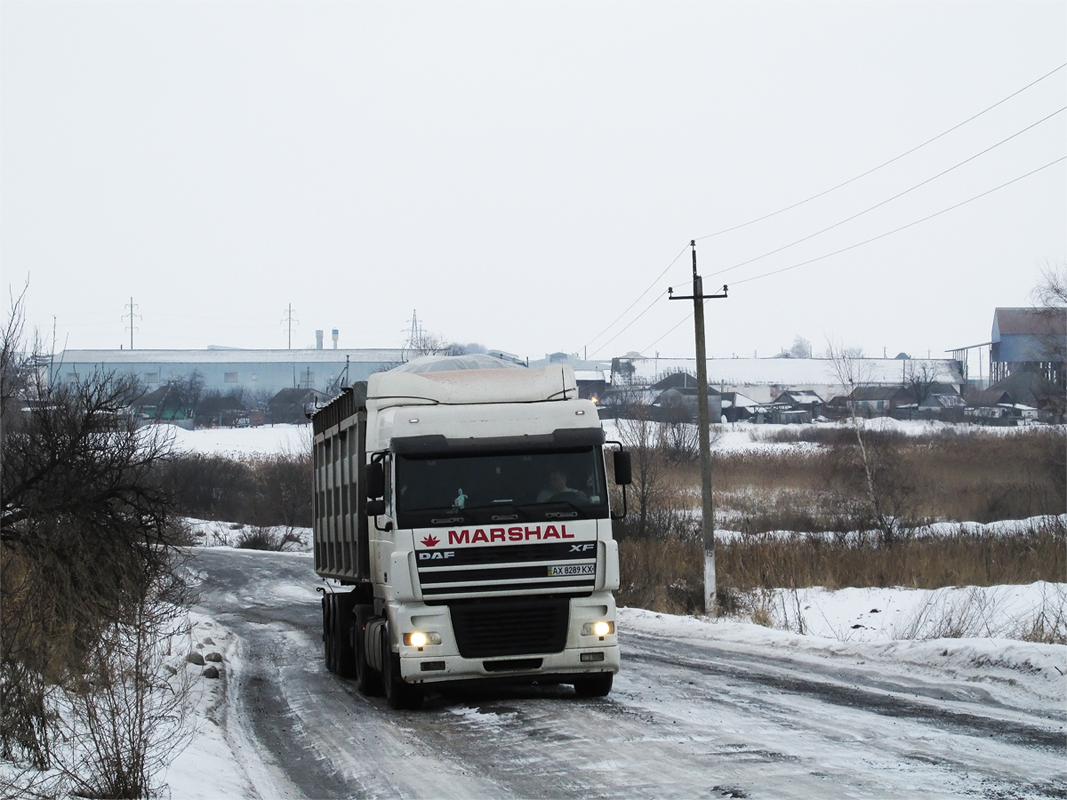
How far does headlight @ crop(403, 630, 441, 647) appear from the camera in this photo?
11266 mm

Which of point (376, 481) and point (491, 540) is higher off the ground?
point (376, 481)

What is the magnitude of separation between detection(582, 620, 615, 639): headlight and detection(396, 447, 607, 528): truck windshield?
1172 mm

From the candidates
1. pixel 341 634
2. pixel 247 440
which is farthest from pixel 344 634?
pixel 247 440

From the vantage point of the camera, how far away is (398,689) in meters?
11.7

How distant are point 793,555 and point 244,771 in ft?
68.7

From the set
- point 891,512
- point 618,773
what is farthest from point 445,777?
point 891,512

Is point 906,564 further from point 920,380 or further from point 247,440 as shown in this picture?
point 920,380

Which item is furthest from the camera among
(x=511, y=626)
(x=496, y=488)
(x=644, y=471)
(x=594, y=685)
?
(x=644, y=471)

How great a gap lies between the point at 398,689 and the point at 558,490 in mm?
2803

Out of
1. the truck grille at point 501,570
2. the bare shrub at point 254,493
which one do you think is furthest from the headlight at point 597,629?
the bare shrub at point 254,493

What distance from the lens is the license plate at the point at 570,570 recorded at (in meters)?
11.4

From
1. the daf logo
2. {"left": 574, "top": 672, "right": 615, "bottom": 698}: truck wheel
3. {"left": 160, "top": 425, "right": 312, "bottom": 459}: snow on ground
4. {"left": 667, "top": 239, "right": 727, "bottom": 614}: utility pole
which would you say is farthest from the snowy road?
{"left": 160, "top": 425, "right": 312, "bottom": 459}: snow on ground

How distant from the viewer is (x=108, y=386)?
730 inches

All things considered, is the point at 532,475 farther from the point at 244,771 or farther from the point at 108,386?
the point at 108,386
